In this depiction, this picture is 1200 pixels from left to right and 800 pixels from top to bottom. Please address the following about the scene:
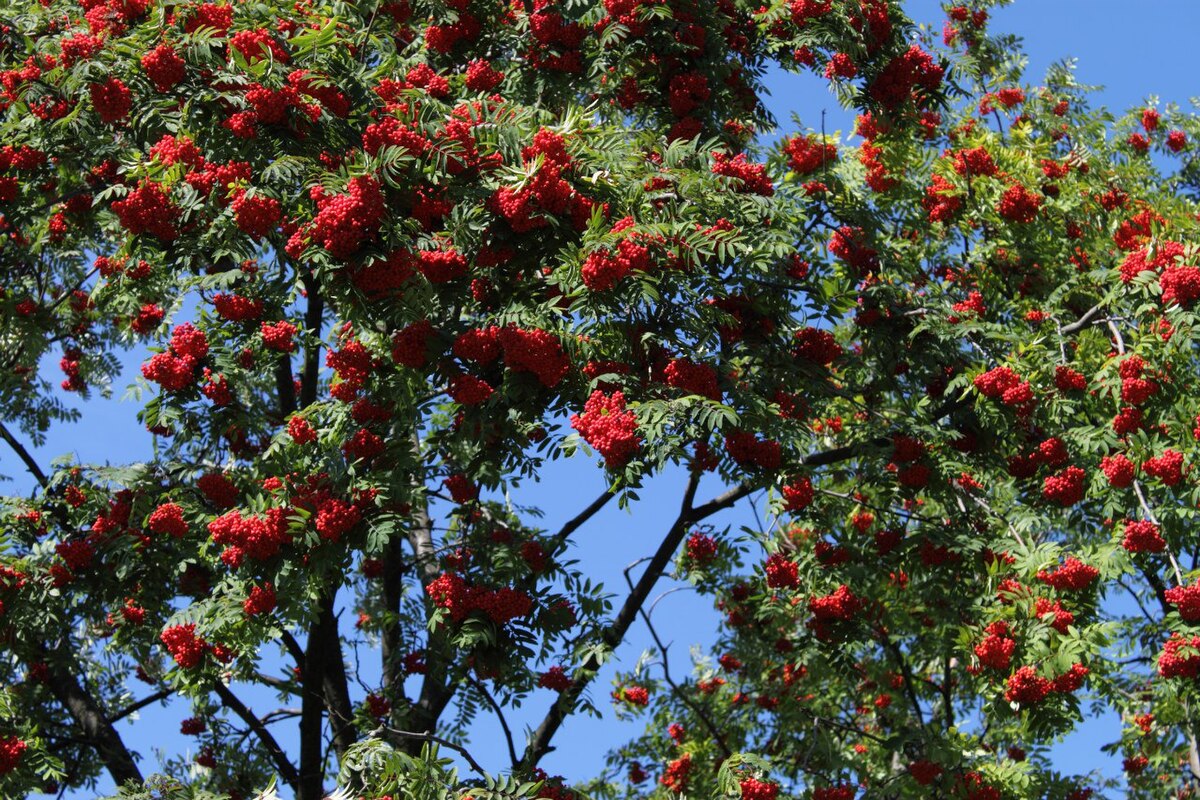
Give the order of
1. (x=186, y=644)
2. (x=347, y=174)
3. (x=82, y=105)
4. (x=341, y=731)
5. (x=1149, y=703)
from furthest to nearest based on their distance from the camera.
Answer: (x=1149, y=703) → (x=341, y=731) → (x=82, y=105) → (x=186, y=644) → (x=347, y=174)

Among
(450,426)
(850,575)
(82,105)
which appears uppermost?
(82,105)

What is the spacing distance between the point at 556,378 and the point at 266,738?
13.7 feet

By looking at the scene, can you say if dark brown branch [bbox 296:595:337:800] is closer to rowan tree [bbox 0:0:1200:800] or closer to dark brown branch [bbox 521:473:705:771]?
rowan tree [bbox 0:0:1200:800]

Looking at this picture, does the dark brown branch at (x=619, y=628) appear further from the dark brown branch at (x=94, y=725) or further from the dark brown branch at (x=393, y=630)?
the dark brown branch at (x=94, y=725)

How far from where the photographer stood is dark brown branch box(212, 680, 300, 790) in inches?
334

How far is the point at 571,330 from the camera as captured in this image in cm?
625

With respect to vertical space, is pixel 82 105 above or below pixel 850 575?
above

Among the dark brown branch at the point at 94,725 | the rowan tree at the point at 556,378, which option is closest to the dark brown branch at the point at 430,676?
the rowan tree at the point at 556,378

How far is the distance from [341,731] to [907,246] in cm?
611

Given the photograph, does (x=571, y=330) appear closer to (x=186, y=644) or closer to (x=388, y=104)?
(x=388, y=104)

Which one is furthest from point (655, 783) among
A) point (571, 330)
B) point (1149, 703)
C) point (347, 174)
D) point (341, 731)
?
point (347, 174)

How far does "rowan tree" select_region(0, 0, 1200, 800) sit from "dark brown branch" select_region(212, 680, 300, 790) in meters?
0.04

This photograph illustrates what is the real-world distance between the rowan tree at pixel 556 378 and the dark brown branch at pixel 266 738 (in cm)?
4

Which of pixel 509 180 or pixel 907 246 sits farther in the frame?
pixel 907 246
